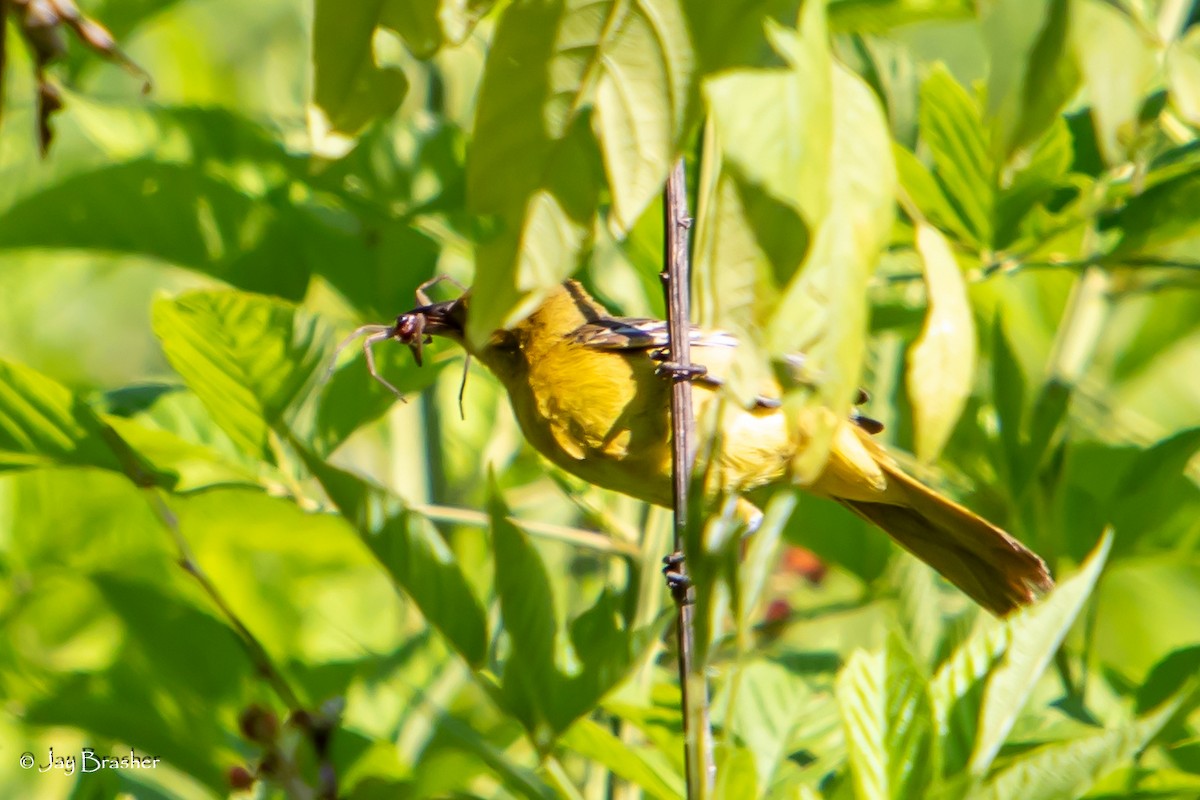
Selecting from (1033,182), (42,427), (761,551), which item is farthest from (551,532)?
(761,551)

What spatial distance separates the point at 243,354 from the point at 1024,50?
1140 millimetres

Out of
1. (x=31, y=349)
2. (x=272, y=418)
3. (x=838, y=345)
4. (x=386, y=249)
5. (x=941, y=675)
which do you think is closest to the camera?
(x=838, y=345)

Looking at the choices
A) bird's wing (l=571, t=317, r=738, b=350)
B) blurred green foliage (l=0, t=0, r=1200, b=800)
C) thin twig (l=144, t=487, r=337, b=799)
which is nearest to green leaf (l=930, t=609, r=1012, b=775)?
blurred green foliage (l=0, t=0, r=1200, b=800)

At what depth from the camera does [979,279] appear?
2.05m

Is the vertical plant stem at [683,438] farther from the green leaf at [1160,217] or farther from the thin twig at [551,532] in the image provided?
the green leaf at [1160,217]

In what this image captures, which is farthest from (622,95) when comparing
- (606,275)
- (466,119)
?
(466,119)

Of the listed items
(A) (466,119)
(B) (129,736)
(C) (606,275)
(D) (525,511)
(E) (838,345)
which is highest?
(E) (838,345)

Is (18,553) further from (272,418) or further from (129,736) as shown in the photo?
(272,418)

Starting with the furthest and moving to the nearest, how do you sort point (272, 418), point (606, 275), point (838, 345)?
point (606, 275) < point (272, 418) < point (838, 345)

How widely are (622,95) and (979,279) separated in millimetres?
1335

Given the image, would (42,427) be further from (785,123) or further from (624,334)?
(785,123)

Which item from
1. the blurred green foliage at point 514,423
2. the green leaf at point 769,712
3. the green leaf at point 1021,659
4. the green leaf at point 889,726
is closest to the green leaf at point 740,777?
the blurred green foliage at point 514,423

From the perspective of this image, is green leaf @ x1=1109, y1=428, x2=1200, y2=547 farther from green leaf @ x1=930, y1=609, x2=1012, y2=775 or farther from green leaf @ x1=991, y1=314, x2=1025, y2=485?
green leaf @ x1=930, y1=609, x2=1012, y2=775

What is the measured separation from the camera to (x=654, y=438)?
2.27 metres
